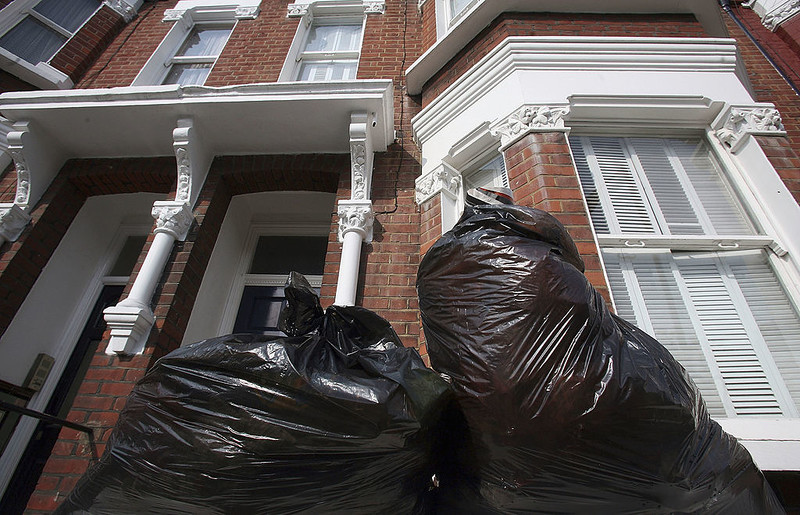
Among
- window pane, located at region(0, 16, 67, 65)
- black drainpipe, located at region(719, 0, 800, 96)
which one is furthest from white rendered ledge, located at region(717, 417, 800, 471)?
window pane, located at region(0, 16, 67, 65)

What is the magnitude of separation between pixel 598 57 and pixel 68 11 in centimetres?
658

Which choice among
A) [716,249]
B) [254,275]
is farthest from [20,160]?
[716,249]

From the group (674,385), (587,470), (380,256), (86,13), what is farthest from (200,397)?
(86,13)

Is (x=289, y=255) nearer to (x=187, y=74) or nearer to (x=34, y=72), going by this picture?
(x=187, y=74)

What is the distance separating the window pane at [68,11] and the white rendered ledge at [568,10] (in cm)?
498

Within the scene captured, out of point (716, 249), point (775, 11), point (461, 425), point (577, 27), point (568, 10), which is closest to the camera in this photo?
point (461, 425)

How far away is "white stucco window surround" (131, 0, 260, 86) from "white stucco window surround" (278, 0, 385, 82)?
0.75m

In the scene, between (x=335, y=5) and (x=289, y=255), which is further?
(x=335, y=5)

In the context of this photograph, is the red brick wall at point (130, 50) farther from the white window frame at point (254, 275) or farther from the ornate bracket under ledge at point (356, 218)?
the ornate bracket under ledge at point (356, 218)

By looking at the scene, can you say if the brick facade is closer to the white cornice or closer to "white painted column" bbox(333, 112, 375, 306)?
"white painted column" bbox(333, 112, 375, 306)

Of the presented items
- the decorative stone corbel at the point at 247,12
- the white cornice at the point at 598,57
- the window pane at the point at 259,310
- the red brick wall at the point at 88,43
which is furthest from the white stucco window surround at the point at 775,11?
the red brick wall at the point at 88,43

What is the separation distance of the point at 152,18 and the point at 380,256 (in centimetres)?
532

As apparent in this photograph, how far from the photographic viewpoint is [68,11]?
17.1 feet

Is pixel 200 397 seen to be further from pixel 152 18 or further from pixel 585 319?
pixel 152 18
